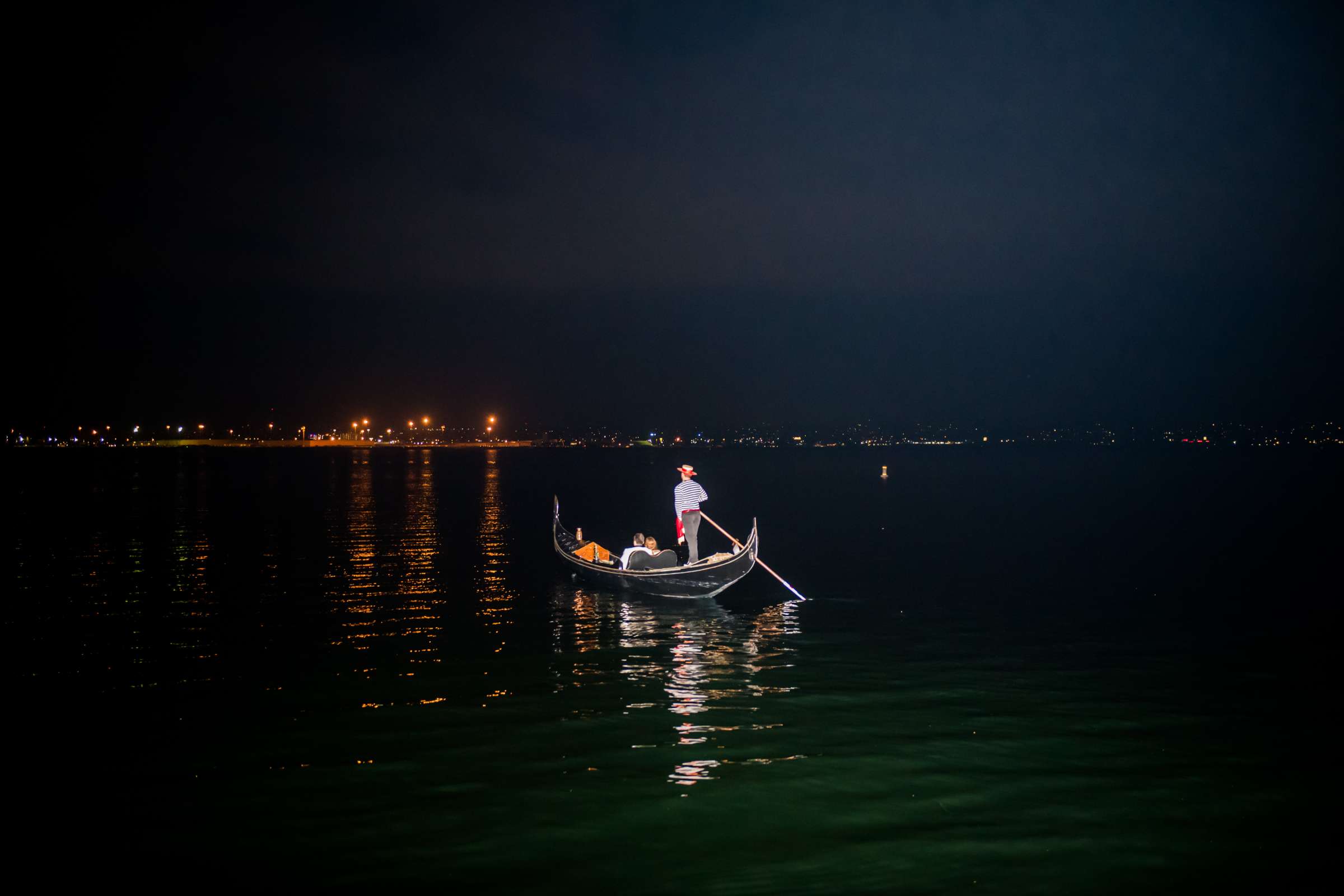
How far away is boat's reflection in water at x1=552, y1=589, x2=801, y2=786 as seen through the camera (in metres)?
13.2

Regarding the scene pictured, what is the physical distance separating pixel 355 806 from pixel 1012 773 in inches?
284

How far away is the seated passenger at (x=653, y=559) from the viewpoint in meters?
24.7

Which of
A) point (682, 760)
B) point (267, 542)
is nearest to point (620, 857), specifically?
point (682, 760)

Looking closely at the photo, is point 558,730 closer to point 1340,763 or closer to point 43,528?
point 1340,763

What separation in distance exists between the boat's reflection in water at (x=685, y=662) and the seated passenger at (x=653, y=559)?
0.97 meters

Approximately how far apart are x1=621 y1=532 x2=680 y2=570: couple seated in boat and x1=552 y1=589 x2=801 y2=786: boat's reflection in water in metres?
0.95

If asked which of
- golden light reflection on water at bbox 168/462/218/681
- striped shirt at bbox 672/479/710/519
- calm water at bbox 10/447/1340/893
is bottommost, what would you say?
calm water at bbox 10/447/1340/893

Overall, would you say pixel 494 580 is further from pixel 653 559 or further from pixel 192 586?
pixel 192 586

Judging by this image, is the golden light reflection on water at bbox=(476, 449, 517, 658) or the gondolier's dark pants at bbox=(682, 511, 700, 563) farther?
the gondolier's dark pants at bbox=(682, 511, 700, 563)

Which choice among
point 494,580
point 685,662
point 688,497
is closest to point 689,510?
point 688,497

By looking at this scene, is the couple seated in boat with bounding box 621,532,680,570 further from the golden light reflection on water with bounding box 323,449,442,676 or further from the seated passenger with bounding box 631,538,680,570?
the golden light reflection on water with bounding box 323,449,442,676

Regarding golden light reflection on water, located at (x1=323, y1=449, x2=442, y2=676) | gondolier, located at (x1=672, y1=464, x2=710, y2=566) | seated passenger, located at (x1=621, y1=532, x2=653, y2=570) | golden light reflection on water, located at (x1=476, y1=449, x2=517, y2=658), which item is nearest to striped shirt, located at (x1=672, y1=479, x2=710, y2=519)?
gondolier, located at (x1=672, y1=464, x2=710, y2=566)

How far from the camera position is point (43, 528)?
4447 centimetres

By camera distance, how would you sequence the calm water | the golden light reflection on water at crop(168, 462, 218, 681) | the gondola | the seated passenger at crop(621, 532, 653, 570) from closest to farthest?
the calm water, the golden light reflection on water at crop(168, 462, 218, 681), the gondola, the seated passenger at crop(621, 532, 653, 570)
